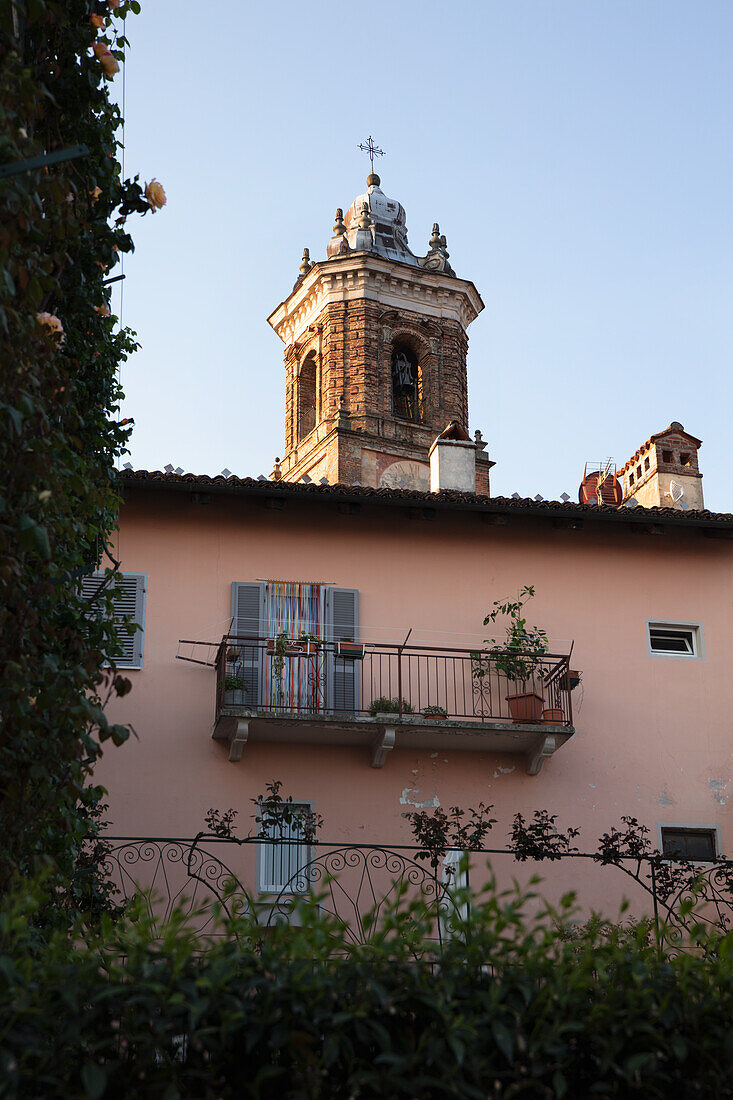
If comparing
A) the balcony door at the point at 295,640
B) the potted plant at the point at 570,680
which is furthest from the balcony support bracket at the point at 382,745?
the potted plant at the point at 570,680

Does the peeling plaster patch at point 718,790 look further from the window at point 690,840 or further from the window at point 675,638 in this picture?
the window at point 675,638

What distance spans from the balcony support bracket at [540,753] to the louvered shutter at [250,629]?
3.07m

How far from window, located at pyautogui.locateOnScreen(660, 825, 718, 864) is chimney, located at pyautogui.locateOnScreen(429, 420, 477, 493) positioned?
227 inches

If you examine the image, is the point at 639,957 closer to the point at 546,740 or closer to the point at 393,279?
the point at 546,740

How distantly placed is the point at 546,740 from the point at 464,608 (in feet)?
6.52

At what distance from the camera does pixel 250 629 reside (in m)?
15.0

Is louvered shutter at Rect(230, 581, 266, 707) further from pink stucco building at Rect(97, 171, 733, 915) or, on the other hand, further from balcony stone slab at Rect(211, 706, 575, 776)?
balcony stone slab at Rect(211, 706, 575, 776)

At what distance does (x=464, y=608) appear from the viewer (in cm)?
1571

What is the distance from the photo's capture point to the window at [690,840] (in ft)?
48.3

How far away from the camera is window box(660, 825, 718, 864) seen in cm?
1473

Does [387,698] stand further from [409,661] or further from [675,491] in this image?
[675,491]

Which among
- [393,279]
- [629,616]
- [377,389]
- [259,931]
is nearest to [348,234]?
[393,279]

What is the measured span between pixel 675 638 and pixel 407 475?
1664 centimetres

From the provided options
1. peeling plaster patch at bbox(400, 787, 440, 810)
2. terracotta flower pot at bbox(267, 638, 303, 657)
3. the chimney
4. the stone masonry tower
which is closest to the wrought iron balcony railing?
terracotta flower pot at bbox(267, 638, 303, 657)
